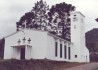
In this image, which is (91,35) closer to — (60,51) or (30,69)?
(60,51)

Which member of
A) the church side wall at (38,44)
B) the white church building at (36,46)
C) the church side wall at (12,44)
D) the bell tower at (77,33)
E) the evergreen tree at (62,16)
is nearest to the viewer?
the church side wall at (38,44)

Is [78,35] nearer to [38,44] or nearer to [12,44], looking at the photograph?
[38,44]

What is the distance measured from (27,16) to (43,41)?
27793 mm

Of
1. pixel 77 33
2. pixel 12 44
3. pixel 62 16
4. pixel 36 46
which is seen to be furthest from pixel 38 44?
pixel 62 16

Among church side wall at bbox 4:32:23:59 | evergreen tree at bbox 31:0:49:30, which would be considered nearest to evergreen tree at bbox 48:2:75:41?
evergreen tree at bbox 31:0:49:30

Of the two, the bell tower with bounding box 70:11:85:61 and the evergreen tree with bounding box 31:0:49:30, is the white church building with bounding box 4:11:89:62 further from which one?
the evergreen tree with bounding box 31:0:49:30

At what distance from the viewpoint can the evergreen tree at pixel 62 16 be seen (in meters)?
60.1

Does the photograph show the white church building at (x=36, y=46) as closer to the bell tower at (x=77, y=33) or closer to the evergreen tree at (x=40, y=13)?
the bell tower at (x=77, y=33)

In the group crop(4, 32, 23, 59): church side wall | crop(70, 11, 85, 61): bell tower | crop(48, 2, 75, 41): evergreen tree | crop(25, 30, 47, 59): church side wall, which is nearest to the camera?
crop(25, 30, 47, 59): church side wall

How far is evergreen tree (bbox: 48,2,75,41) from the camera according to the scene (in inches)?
2367

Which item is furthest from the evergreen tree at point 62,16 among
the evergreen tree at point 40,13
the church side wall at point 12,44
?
the church side wall at point 12,44

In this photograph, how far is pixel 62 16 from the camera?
61312mm

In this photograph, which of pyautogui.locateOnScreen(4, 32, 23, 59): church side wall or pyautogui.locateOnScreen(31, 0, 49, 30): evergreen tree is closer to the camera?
pyautogui.locateOnScreen(4, 32, 23, 59): church side wall

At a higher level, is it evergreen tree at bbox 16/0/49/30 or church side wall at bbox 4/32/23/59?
evergreen tree at bbox 16/0/49/30
